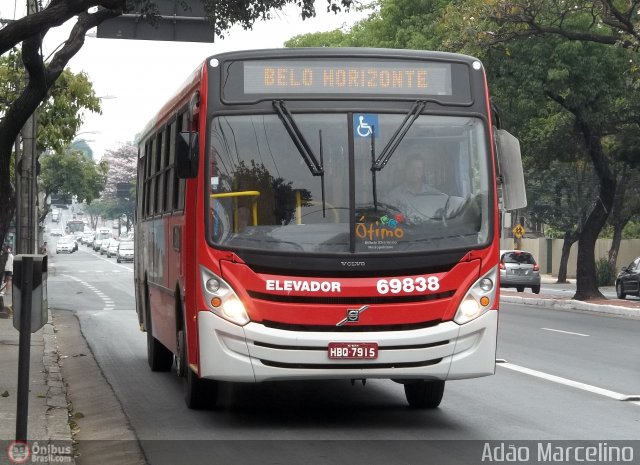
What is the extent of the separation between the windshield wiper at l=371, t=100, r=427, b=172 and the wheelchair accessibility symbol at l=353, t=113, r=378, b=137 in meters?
0.15

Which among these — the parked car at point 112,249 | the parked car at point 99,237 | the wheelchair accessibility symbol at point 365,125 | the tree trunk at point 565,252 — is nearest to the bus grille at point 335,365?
the wheelchair accessibility symbol at point 365,125

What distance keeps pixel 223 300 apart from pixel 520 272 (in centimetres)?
3547

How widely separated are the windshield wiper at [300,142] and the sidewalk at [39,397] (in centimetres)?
282

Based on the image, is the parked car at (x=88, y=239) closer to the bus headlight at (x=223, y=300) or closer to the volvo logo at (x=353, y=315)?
the bus headlight at (x=223, y=300)

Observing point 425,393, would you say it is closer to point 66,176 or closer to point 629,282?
point 629,282

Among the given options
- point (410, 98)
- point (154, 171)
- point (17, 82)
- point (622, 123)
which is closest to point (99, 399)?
point (154, 171)

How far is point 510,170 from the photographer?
1055cm

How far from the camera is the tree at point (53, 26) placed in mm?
12359

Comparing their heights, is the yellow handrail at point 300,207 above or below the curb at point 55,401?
above

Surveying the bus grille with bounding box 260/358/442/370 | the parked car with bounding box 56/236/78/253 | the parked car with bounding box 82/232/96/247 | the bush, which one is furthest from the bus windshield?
the parked car with bounding box 82/232/96/247

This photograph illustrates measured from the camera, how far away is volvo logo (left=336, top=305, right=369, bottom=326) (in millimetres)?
9766

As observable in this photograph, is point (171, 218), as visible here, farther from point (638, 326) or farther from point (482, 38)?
point (482, 38)

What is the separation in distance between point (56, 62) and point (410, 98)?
747cm

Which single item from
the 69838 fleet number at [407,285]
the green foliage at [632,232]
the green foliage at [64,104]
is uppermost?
the green foliage at [64,104]
